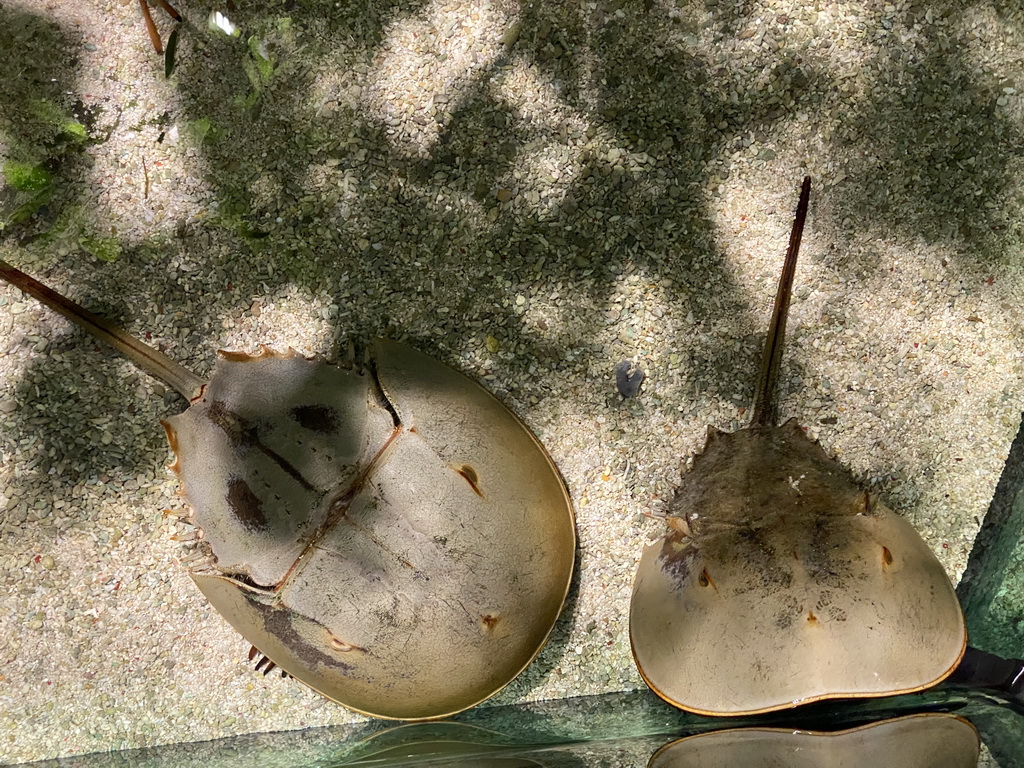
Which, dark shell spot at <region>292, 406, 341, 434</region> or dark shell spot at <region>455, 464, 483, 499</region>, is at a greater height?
dark shell spot at <region>292, 406, 341, 434</region>

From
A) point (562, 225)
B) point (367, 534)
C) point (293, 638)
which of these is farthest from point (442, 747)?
point (562, 225)

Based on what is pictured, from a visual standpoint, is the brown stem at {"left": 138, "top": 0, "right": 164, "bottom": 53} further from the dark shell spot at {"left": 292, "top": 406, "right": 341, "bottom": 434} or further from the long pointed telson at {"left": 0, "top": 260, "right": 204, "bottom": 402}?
the dark shell spot at {"left": 292, "top": 406, "right": 341, "bottom": 434}

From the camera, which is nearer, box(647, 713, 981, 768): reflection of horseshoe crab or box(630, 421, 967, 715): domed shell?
box(630, 421, 967, 715): domed shell

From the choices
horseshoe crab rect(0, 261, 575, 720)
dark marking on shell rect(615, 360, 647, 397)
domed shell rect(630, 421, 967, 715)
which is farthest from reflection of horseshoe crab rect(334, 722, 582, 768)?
dark marking on shell rect(615, 360, 647, 397)

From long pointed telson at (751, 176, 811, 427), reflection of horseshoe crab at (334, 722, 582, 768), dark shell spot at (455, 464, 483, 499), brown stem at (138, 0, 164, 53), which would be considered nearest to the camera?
dark shell spot at (455, 464, 483, 499)

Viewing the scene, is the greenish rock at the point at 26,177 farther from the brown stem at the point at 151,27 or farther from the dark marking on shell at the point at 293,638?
the dark marking on shell at the point at 293,638

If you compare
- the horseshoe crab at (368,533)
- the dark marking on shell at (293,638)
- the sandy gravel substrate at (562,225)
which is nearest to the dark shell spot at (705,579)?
the horseshoe crab at (368,533)

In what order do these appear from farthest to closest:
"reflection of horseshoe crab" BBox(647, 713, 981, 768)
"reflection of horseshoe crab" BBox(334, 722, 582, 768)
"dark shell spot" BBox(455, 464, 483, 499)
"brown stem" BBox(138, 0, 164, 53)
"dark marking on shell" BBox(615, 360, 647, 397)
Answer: "dark marking on shell" BBox(615, 360, 647, 397) < "brown stem" BBox(138, 0, 164, 53) < "reflection of horseshoe crab" BBox(334, 722, 582, 768) < "dark shell spot" BBox(455, 464, 483, 499) < "reflection of horseshoe crab" BBox(647, 713, 981, 768)

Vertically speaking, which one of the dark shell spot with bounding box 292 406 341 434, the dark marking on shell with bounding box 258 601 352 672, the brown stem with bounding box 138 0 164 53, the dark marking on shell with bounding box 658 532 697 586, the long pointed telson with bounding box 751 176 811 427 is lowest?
the dark marking on shell with bounding box 258 601 352 672

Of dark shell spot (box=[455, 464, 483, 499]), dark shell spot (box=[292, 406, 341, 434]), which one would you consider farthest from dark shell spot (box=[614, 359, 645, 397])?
dark shell spot (box=[292, 406, 341, 434])
